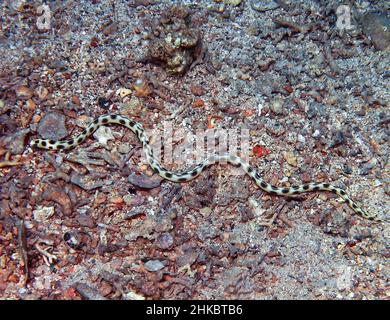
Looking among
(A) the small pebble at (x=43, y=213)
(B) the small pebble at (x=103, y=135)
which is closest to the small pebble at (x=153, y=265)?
(A) the small pebble at (x=43, y=213)

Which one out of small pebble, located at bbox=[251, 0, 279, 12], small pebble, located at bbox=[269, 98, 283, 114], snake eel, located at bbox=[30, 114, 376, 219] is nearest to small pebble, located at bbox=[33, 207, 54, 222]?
snake eel, located at bbox=[30, 114, 376, 219]

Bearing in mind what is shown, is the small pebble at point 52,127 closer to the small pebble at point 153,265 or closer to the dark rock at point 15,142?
the dark rock at point 15,142

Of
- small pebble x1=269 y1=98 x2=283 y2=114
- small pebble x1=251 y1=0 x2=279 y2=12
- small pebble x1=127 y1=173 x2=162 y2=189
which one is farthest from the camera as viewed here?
small pebble x1=251 y1=0 x2=279 y2=12

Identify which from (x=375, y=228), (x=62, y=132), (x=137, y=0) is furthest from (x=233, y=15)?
(x=375, y=228)

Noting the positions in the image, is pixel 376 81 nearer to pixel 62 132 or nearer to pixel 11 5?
pixel 62 132

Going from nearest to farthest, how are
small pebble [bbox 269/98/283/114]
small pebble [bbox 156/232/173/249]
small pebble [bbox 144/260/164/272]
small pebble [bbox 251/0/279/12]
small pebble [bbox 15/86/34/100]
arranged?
small pebble [bbox 144/260/164/272]
small pebble [bbox 156/232/173/249]
small pebble [bbox 15/86/34/100]
small pebble [bbox 269/98/283/114]
small pebble [bbox 251/0/279/12]

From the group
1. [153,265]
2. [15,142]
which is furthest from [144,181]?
[15,142]

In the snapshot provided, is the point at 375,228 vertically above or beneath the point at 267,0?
beneath

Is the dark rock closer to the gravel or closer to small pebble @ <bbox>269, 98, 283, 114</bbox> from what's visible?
the gravel

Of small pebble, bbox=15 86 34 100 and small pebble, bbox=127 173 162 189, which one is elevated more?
small pebble, bbox=15 86 34 100

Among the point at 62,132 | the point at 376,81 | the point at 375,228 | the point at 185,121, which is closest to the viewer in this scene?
the point at 375,228

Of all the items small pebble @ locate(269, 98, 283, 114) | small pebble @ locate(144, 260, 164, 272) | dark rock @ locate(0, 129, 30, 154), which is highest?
small pebble @ locate(269, 98, 283, 114)
